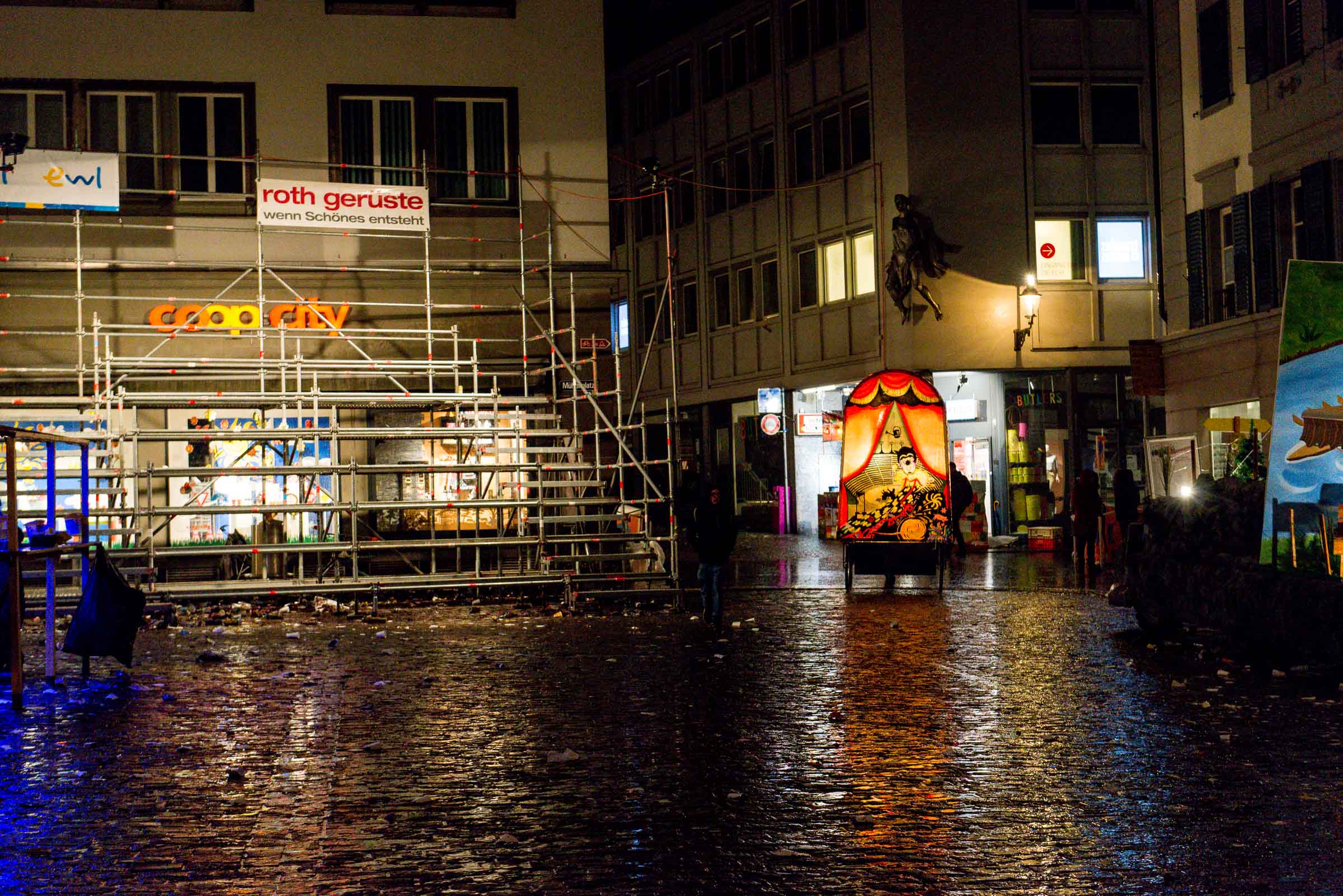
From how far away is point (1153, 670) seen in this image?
12.5 meters

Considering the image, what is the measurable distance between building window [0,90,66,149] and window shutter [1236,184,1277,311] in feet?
60.2

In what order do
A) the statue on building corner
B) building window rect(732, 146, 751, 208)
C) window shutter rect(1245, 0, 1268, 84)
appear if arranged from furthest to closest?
building window rect(732, 146, 751, 208) < the statue on building corner < window shutter rect(1245, 0, 1268, 84)

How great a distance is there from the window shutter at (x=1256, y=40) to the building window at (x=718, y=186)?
1824 centimetres

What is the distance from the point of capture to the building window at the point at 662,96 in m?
44.3

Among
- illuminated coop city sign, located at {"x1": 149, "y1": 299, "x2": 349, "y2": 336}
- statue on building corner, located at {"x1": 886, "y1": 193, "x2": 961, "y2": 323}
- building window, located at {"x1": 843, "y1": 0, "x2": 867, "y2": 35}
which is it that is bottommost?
illuminated coop city sign, located at {"x1": 149, "y1": 299, "x2": 349, "y2": 336}

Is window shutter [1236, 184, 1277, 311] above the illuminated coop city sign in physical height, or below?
above

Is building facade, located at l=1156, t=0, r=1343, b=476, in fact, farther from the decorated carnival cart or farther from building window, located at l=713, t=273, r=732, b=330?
building window, located at l=713, t=273, r=732, b=330

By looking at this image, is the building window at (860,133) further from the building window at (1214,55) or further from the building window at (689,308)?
the building window at (1214,55)

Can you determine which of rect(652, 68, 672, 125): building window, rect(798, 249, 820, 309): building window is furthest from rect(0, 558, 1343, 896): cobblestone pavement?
rect(652, 68, 672, 125): building window

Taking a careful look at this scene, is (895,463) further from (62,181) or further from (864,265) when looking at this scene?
(864,265)

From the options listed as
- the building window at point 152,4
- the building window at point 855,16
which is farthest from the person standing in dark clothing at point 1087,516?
the building window at point 855,16

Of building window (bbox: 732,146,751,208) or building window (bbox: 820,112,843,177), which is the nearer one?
building window (bbox: 820,112,843,177)

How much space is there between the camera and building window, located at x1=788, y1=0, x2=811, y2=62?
38312mm

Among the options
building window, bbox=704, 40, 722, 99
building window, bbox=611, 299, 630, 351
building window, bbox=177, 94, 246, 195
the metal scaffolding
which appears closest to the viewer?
the metal scaffolding
